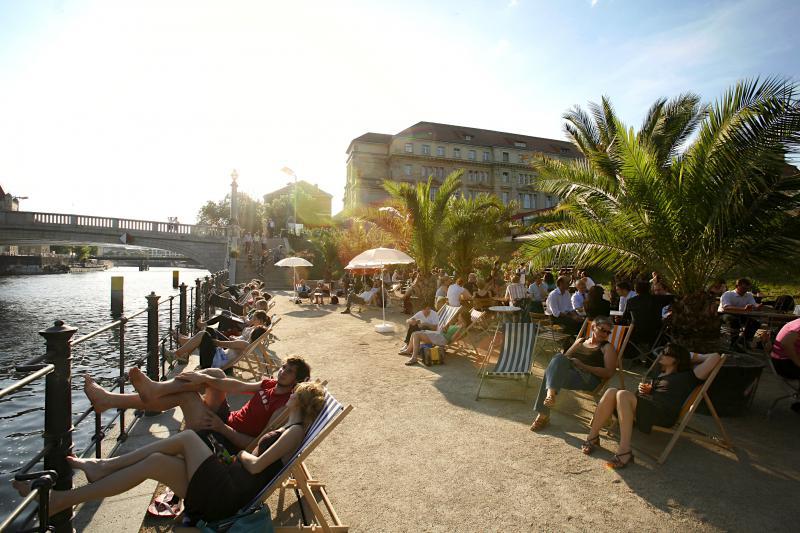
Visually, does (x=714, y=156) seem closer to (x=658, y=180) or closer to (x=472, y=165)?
(x=658, y=180)

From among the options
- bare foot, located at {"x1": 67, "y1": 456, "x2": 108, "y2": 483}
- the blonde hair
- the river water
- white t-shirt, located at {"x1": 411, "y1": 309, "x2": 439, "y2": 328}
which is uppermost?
the blonde hair

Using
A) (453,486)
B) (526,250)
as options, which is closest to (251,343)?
(453,486)

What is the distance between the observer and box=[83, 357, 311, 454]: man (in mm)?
3357

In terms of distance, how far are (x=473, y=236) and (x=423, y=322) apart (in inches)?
262

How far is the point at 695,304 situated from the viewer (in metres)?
6.04

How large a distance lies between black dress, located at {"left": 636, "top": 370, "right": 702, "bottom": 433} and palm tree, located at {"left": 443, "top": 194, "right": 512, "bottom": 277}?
389 inches

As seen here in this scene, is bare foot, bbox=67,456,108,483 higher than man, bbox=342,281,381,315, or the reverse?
bare foot, bbox=67,456,108,483

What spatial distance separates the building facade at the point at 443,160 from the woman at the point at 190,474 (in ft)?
167

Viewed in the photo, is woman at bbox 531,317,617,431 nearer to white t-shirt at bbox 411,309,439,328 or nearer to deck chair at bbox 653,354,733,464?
deck chair at bbox 653,354,733,464

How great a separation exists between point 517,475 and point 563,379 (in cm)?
149

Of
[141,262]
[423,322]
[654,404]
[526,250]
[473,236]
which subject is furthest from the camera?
[141,262]

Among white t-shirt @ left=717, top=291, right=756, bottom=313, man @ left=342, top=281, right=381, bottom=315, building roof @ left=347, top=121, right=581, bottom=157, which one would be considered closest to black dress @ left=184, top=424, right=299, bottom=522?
white t-shirt @ left=717, top=291, right=756, bottom=313

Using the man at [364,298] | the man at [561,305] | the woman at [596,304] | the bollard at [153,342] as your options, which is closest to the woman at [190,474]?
the bollard at [153,342]

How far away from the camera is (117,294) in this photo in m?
24.3
